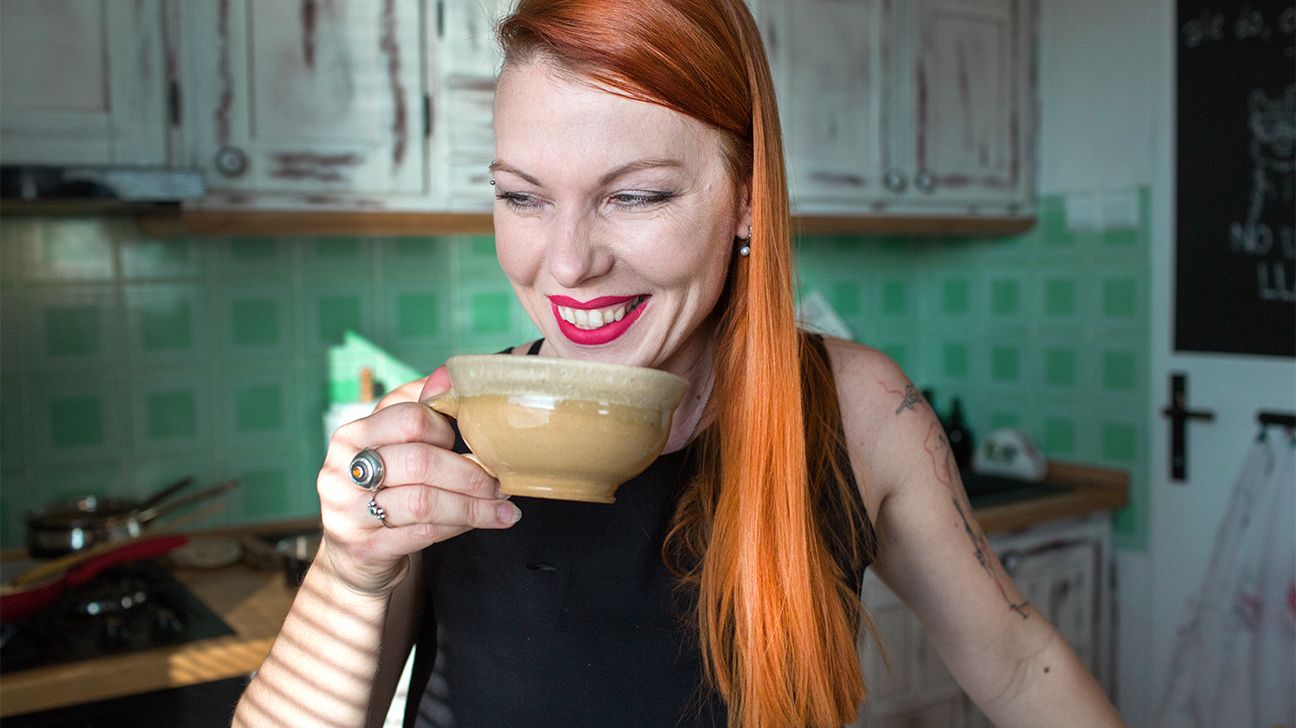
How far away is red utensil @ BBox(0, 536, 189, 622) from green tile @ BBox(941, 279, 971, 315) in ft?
7.04

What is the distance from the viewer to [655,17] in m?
0.90

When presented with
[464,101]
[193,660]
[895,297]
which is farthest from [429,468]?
[895,297]

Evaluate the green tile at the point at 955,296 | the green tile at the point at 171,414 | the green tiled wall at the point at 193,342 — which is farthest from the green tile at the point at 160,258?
the green tile at the point at 955,296

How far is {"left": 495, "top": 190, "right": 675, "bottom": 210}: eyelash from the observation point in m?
0.91

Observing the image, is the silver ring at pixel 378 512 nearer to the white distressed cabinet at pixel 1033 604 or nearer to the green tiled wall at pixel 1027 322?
the white distressed cabinet at pixel 1033 604

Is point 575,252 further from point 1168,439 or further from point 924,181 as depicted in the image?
point 1168,439

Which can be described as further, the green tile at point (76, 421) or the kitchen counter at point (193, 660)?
the green tile at point (76, 421)

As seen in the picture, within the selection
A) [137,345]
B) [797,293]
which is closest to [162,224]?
[137,345]

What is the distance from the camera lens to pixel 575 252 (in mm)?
882

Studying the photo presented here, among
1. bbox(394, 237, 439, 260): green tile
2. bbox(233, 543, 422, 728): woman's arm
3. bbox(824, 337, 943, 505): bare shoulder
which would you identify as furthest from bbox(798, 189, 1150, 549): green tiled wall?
bbox(233, 543, 422, 728): woman's arm

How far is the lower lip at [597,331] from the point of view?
93cm

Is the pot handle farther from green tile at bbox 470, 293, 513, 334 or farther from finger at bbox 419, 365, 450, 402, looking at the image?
finger at bbox 419, 365, 450, 402

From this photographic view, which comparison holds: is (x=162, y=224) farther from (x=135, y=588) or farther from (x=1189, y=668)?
(x=1189, y=668)

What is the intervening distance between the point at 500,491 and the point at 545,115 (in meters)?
0.31
